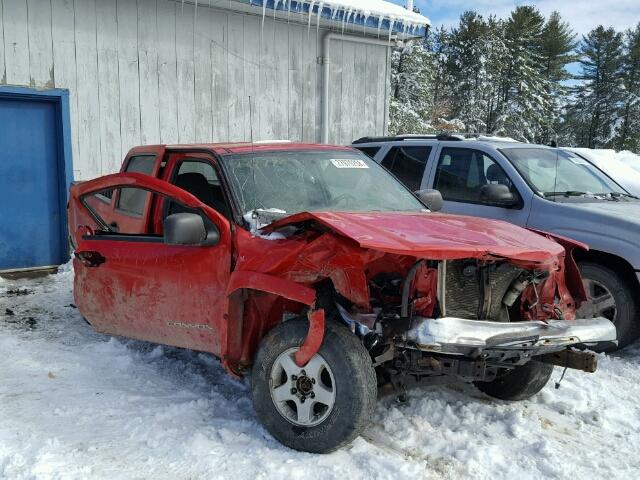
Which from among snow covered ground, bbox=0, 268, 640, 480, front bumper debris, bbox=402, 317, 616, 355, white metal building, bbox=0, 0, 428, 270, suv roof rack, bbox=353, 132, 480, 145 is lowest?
snow covered ground, bbox=0, 268, 640, 480

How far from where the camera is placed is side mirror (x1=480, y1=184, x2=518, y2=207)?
588 centimetres

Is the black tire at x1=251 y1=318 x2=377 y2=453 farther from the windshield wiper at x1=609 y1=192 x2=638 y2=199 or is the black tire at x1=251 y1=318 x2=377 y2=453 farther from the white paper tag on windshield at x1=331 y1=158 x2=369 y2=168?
the windshield wiper at x1=609 y1=192 x2=638 y2=199

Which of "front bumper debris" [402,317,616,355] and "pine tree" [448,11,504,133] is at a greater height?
"pine tree" [448,11,504,133]

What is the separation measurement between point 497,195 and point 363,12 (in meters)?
5.25

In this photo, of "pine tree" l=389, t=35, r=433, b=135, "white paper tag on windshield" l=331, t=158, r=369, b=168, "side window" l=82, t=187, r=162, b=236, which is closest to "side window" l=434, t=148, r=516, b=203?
"white paper tag on windshield" l=331, t=158, r=369, b=168

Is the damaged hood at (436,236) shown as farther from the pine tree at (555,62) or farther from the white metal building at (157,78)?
the pine tree at (555,62)

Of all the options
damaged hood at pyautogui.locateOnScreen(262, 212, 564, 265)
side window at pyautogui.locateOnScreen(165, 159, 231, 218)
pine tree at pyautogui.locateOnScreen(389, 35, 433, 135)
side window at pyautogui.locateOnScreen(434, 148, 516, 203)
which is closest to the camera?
damaged hood at pyautogui.locateOnScreen(262, 212, 564, 265)

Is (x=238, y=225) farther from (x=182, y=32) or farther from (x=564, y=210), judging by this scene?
(x=182, y=32)

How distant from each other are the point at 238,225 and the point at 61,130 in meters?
5.36

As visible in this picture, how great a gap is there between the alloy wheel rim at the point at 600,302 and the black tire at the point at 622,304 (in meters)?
0.01

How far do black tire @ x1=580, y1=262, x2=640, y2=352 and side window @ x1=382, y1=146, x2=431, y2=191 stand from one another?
95.7 inches

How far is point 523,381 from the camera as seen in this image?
13.5 feet

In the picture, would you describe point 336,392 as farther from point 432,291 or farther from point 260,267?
point 260,267

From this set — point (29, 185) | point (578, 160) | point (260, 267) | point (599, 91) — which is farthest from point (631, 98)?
point (260, 267)
